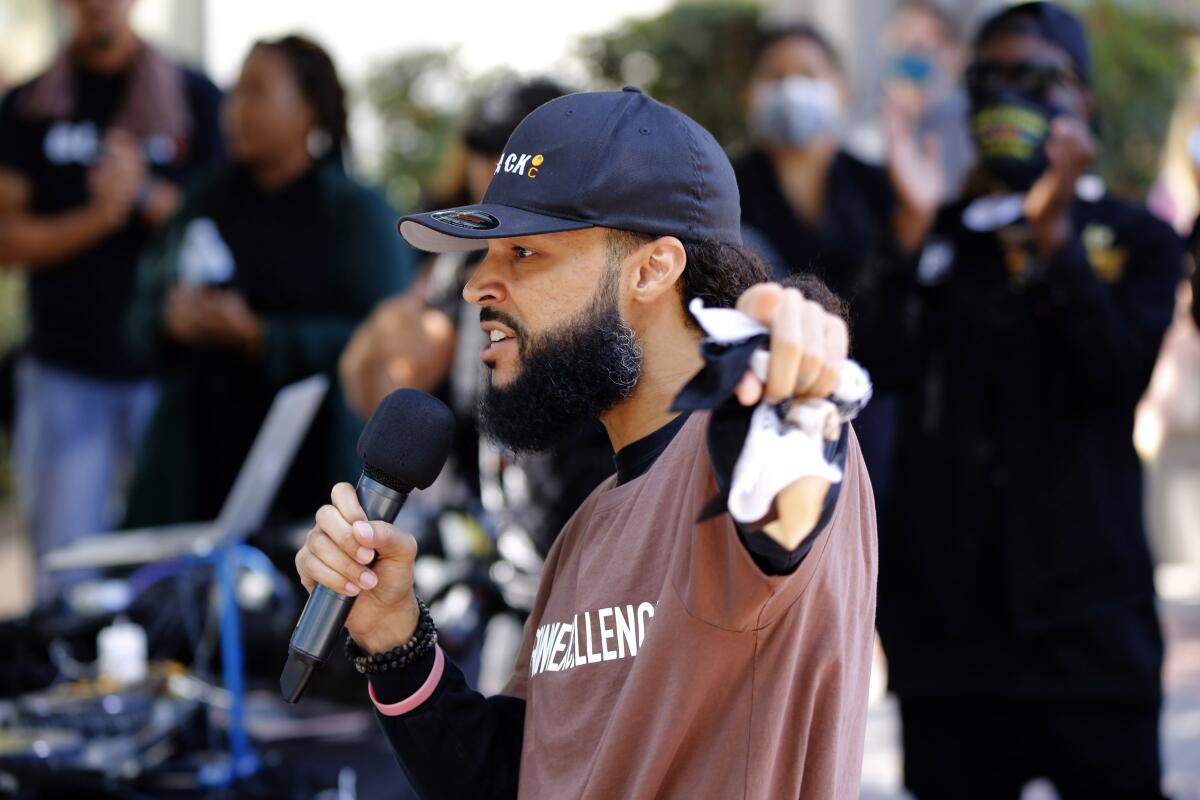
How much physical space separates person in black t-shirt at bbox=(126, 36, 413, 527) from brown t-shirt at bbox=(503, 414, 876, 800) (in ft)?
10.4

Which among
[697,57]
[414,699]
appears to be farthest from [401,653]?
[697,57]

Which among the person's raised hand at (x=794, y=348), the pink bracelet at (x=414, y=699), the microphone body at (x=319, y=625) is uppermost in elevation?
the person's raised hand at (x=794, y=348)

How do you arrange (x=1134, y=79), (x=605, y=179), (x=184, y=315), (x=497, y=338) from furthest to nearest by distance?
(x=1134, y=79) < (x=184, y=315) < (x=497, y=338) < (x=605, y=179)

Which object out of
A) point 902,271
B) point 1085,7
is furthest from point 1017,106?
point 1085,7

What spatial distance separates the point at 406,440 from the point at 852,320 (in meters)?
0.62

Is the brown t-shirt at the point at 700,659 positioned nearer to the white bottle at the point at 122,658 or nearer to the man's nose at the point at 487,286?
the man's nose at the point at 487,286

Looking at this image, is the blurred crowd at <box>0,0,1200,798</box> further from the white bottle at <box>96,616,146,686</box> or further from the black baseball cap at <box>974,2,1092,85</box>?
the white bottle at <box>96,616,146,686</box>

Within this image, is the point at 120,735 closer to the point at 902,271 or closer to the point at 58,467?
the point at 902,271

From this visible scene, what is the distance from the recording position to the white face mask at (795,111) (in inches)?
205

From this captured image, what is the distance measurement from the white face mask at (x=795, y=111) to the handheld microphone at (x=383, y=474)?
127 inches

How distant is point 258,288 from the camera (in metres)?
5.29

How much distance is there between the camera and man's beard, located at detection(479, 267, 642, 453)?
6.84 feet

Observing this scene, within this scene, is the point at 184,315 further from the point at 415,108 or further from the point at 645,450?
the point at 415,108

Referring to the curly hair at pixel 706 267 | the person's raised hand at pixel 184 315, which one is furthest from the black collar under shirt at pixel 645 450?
the person's raised hand at pixel 184 315
